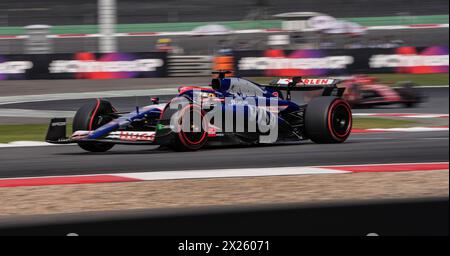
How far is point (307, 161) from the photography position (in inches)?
371

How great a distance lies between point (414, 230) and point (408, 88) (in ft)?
47.3

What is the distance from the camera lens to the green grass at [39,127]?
1334cm

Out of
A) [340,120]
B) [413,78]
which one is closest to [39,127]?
[340,120]

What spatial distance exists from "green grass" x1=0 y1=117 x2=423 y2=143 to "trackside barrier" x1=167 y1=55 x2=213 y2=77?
1066cm

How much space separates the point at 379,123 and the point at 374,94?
2898mm

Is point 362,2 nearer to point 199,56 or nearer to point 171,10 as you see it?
point 171,10

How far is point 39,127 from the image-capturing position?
15.2 meters

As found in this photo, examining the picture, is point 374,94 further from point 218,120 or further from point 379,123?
point 218,120

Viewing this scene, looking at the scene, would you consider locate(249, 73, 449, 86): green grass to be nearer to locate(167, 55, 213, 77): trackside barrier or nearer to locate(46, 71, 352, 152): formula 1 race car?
locate(167, 55, 213, 77): trackside barrier

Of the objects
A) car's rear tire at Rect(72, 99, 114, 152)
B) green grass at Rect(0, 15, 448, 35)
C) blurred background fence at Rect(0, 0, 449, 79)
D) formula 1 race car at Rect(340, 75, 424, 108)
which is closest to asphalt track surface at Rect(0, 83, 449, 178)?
car's rear tire at Rect(72, 99, 114, 152)

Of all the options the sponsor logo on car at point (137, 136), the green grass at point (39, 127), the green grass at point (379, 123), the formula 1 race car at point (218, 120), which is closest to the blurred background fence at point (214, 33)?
the green grass at point (379, 123)

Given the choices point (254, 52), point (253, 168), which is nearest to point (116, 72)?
point (254, 52)

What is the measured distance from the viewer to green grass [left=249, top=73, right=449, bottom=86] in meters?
23.6

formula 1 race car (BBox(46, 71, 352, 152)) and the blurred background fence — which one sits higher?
the blurred background fence
